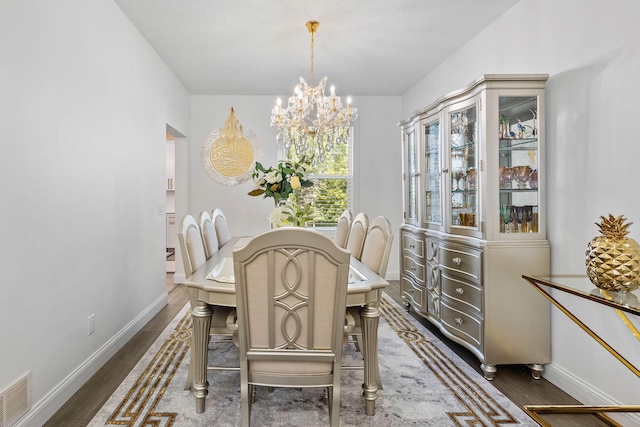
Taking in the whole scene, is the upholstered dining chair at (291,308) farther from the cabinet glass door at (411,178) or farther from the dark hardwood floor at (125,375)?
the cabinet glass door at (411,178)

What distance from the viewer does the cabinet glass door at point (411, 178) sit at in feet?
12.8

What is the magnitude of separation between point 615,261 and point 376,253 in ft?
4.00

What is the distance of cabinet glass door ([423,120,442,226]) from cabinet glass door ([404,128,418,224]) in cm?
20

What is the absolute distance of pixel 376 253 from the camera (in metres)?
2.41

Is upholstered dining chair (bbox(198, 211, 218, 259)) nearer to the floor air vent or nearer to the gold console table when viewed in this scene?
the floor air vent

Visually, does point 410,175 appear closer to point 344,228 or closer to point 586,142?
point 344,228

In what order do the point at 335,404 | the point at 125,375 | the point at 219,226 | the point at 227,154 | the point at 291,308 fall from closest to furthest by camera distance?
the point at 291,308 → the point at 335,404 → the point at 125,375 → the point at 219,226 → the point at 227,154

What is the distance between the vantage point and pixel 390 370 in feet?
8.81

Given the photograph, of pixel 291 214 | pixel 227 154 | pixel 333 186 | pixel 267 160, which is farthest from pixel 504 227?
pixel 227 154

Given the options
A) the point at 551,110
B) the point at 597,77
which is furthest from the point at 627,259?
the point at 551,110

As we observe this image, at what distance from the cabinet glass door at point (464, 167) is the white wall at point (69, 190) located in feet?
8.80

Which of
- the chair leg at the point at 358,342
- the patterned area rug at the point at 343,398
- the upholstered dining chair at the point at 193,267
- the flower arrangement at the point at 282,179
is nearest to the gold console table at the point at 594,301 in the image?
the patterned area rug at the point at 343,398

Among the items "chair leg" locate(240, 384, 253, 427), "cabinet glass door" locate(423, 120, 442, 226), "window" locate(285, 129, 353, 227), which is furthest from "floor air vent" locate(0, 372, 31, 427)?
"window" locate(285, 129, 353, 227)

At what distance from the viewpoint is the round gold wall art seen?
219 inches
